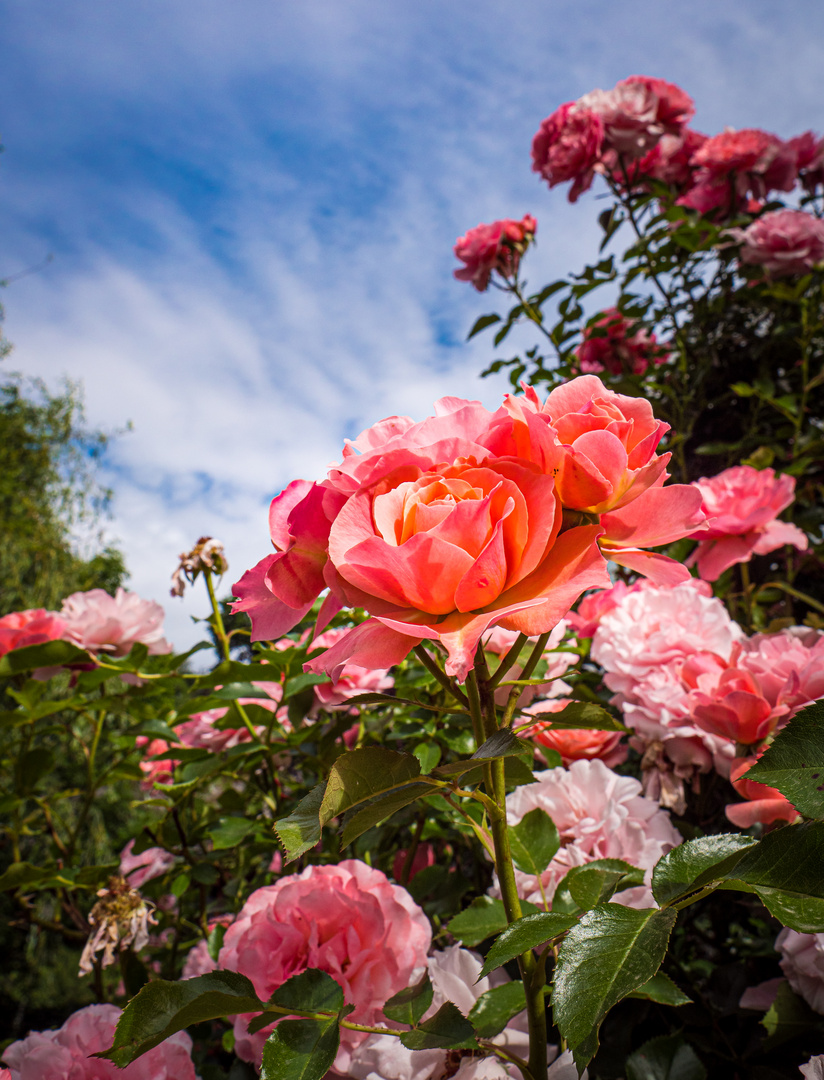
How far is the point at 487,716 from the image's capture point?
39cm

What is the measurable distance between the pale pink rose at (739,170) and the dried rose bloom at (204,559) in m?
1.58

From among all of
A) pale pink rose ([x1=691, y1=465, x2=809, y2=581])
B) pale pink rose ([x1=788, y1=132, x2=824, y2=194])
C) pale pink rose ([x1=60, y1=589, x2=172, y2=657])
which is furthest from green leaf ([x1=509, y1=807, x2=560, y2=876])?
pale pink rose ([x1=788, y1=132, x2=824, y2=194])

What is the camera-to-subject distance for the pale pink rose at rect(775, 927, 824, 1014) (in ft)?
1.70

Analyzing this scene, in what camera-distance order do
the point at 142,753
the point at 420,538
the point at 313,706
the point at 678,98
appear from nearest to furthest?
the point at 420,538 < the point at 313,706 < the point at 142,753 < the point at 678,98

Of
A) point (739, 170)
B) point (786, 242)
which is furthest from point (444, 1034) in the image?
point (739, 170)

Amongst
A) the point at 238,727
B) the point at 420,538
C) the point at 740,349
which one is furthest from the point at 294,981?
the point at 740,349

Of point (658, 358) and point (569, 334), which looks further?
point (658, 358)

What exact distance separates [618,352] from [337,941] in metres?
1.67

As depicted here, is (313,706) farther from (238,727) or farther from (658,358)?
(658,358)

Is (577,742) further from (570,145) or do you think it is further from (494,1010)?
(570,145)

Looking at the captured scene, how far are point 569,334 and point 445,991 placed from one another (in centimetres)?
152

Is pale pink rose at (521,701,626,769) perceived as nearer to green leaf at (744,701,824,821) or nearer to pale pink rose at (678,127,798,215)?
green leaf at (744,701,824,821)

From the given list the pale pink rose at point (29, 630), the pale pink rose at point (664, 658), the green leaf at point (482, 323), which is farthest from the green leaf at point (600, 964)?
the green leaf at point (482, 323)

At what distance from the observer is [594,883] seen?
0.44 metres
